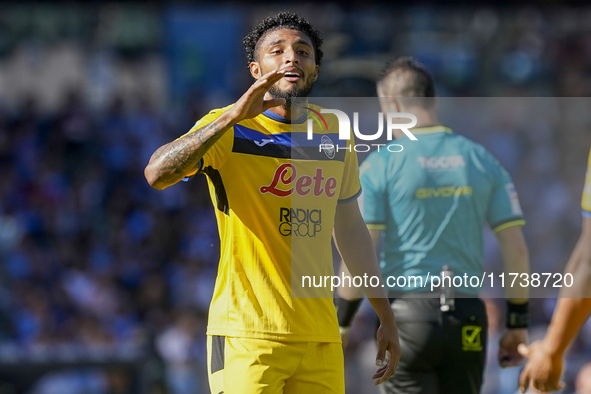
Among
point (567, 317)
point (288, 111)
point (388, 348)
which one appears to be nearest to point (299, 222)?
point (288, 111)

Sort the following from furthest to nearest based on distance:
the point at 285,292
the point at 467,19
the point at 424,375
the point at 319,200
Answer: the point at 467,19, the point at 424,375, the point at 319,200, the point at 285,292

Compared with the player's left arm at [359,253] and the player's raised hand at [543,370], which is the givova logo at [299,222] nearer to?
the player's left arm at [359,253]

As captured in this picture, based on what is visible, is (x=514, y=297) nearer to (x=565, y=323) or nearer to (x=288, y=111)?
(x=565, y=323)

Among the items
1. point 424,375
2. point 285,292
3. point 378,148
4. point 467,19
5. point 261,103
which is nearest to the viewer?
point 261,103

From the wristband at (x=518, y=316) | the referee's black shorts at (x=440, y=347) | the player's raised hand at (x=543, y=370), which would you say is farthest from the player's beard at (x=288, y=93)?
the wristband at (x=518, y=316)

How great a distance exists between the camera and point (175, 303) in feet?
33.9

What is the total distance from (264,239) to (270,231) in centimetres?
5

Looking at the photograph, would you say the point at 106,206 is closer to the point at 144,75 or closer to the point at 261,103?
the point at 144,75

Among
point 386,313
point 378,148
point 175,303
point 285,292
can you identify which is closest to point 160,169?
point 285,292

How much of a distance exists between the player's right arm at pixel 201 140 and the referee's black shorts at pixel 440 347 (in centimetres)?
199

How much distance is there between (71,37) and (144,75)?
1.49 meters

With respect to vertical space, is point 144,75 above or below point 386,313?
above

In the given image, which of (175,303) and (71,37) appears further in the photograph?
(71,37)

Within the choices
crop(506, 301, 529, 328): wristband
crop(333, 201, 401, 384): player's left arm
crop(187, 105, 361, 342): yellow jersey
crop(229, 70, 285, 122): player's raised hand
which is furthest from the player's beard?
crop(506, 301, 529, 328): wristband
